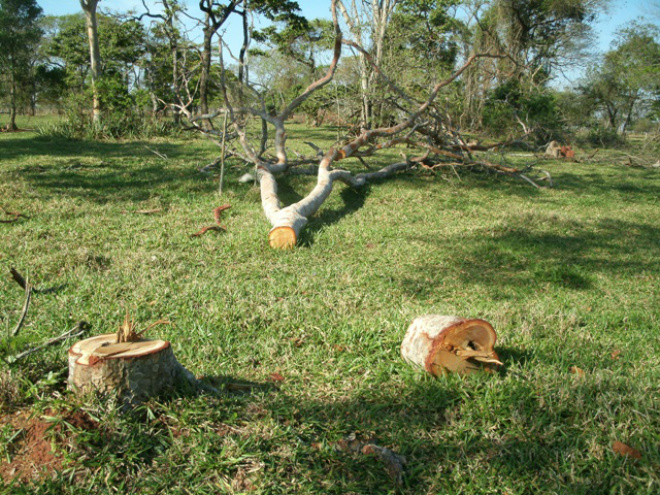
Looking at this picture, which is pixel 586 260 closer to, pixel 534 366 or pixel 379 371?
pixel 534 366

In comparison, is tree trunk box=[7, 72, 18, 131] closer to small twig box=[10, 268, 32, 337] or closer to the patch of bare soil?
small twig box=[10, 268, 32, 337]

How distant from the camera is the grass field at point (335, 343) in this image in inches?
78.9

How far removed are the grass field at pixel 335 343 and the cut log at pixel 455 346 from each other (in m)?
0.10

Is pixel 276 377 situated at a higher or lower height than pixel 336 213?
lower

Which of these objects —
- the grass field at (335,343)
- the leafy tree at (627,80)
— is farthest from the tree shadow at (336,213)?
the leafy tree at (627,80)

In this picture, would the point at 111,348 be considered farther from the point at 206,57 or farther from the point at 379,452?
the point at 206,57

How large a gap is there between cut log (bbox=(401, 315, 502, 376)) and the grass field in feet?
0.33

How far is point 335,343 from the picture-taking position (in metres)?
3.17

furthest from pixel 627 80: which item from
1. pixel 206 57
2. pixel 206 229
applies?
pixel 206 229

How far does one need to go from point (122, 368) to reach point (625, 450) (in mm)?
2311

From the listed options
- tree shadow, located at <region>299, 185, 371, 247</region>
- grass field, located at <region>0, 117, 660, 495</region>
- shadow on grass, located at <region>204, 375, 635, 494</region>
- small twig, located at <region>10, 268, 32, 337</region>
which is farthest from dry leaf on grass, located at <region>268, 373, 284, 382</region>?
tree shadow, located at <region>299, 185, 371, 247</region>

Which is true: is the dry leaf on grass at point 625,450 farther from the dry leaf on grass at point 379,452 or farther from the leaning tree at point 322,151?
the leaning tree at point 322,151

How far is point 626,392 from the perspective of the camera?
2.52 metres

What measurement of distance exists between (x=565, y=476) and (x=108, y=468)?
1.94 m
